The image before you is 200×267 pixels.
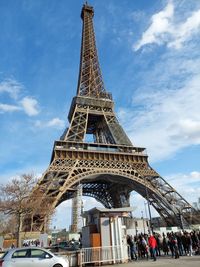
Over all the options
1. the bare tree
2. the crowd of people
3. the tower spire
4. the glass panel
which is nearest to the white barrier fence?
the crowd of people

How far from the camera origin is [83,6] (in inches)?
2452

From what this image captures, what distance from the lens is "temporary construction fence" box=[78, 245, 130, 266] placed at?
47.5 ft

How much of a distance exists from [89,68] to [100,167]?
24251 millimetres

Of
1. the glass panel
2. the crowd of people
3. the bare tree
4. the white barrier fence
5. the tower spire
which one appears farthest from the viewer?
the tower spire

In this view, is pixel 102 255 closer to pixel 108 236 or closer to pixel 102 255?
pixel 102 255

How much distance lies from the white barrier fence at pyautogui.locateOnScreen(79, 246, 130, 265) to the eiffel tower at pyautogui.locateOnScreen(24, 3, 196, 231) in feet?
51.9

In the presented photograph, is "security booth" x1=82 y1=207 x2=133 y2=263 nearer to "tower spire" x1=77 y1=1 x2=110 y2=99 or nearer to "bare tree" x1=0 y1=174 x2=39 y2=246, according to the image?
"bare tree" x1=0 y1=174 x2=39 y2=246

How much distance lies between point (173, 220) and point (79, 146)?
55.0 ft

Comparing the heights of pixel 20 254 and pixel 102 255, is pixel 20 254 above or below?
above

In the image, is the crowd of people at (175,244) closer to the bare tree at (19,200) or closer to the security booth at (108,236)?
the security booth at (108,236)

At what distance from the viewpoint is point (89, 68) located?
180 feet

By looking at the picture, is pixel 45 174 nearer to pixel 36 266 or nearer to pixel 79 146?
pixel 79 146

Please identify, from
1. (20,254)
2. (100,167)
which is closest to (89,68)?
(100,167)

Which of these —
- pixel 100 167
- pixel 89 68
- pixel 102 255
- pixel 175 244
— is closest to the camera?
pixel 102 255
